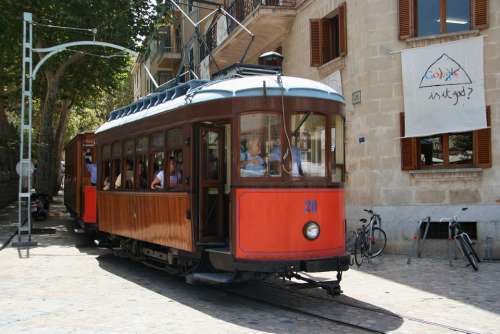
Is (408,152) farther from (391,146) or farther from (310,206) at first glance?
(310,206)

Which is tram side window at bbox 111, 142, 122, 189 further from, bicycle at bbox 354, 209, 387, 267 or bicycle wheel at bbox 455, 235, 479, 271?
bicycle wheel at bbox 455, 235, 479, 271

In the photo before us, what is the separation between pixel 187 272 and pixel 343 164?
2851 millimetres

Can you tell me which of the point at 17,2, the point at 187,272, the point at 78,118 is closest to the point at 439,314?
the point at 187,272

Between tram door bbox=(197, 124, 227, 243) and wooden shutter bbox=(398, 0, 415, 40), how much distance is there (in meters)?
6.77

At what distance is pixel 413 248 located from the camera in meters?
13.3

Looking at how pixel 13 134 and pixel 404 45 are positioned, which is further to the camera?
pixel 13 134

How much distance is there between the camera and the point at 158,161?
9.80 m

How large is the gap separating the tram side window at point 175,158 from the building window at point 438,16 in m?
6.82

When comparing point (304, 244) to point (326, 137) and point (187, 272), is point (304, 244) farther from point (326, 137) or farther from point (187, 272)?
point (187, 272)

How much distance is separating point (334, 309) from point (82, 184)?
12.0 metres

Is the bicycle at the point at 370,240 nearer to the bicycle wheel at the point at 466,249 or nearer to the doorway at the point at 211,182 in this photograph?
the bicycle wheel at the point at 466,249

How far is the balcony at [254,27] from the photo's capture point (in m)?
17.6

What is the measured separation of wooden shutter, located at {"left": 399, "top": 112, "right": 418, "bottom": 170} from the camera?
44.4 ft

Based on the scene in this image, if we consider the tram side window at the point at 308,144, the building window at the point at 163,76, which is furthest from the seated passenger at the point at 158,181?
the building window at the point at 163,76
